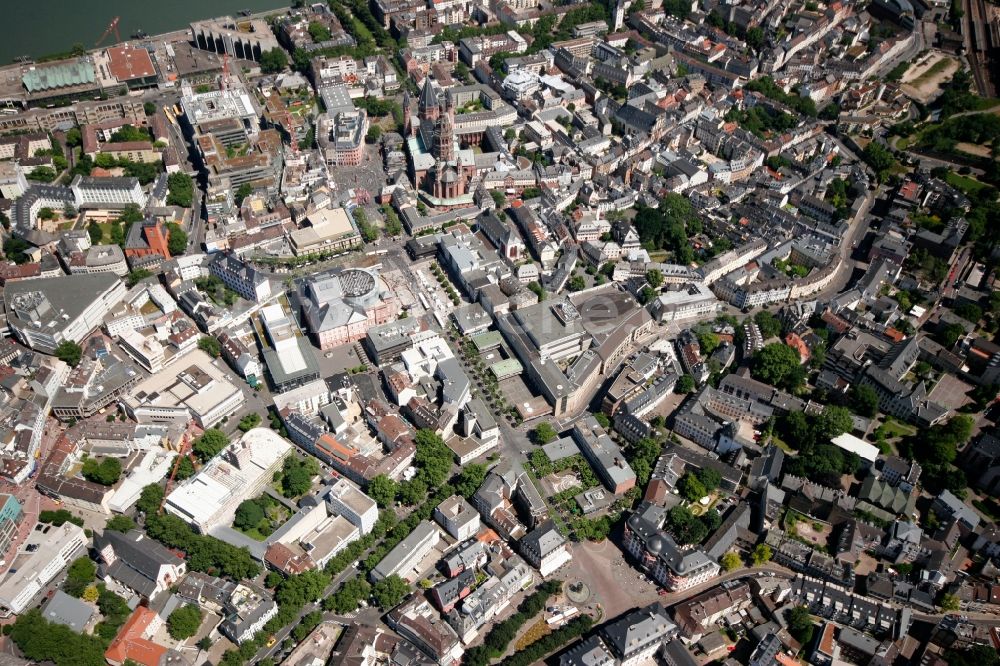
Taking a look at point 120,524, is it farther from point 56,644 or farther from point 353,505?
point 353,505

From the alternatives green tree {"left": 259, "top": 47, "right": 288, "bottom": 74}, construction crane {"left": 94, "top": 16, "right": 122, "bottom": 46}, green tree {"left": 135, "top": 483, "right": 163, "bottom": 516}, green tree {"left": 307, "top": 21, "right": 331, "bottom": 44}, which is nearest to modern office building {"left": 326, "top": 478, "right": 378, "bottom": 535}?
green tree {"left": 135, "top": 483, "right": 163, "bottom": 516}

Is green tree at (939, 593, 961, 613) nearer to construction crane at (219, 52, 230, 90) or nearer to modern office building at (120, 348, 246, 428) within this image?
modern office building at (120, 348, 246, 428)

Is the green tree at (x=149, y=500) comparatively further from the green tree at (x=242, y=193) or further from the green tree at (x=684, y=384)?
the green tree at (x=684, y=384)

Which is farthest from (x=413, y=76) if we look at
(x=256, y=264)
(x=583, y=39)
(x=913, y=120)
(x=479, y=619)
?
(x=479, y=619)

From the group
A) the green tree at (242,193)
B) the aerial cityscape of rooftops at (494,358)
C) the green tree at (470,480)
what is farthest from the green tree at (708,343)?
the green tree at (242,193)

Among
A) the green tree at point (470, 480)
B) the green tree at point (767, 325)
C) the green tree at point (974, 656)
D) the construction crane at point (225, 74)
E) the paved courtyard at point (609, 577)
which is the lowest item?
the paved courtyard at point (609, 577)

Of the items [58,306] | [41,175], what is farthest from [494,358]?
[41,175]
